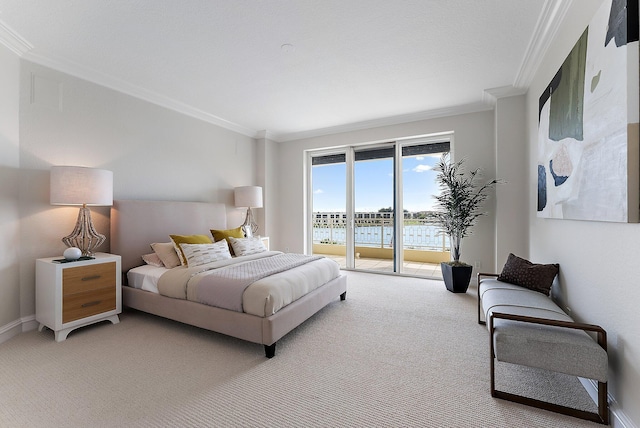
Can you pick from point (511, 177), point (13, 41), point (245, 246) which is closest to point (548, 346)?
point (511, 177)

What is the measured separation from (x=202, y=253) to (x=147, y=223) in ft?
2.98

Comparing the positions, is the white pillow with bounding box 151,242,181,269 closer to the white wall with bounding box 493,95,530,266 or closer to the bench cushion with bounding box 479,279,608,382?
the bench cushion with bounding box 479,279,608,382

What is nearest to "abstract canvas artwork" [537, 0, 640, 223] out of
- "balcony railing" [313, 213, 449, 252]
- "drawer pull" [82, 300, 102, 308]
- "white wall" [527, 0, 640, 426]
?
"white wall" [527, 0, 640, 426]

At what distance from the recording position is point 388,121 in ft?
15.3

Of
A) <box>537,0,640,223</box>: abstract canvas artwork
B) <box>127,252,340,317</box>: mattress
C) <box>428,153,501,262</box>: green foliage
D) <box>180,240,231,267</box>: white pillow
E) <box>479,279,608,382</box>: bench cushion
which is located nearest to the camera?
<box>537,0,640,223</box>: abstract canvas artwork

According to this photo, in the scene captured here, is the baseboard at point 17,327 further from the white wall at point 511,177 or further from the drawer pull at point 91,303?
the white wall at point 511,177

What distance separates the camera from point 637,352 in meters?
1.29

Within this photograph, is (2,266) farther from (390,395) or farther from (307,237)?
(307,237)

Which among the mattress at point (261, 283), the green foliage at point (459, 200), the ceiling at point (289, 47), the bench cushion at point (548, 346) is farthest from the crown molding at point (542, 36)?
the mattress at point (261, 283)

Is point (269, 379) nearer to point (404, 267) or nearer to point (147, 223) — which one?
point (147, 223)

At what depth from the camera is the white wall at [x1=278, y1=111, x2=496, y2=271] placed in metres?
4.09

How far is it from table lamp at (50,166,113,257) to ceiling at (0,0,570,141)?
3.92 ft

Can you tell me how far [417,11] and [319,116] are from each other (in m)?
2.52

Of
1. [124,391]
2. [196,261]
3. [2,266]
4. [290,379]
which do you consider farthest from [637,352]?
[2,266]
